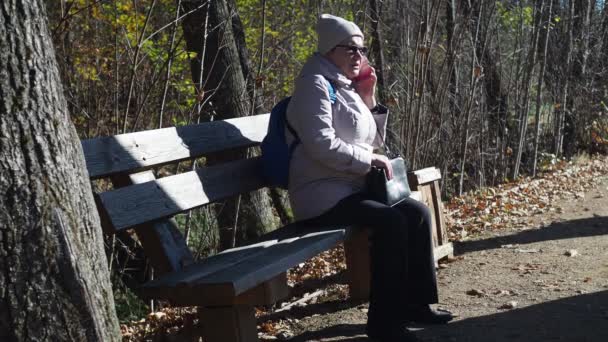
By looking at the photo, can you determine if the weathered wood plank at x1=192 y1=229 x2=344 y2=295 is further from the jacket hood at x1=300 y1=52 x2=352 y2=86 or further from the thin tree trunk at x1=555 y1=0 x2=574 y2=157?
the thin tree trunk at x1=555 y1=0 x2=574 y2=157

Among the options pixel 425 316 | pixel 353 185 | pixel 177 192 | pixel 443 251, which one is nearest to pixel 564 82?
pixel 443 251

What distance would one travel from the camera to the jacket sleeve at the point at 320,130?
435 centimetres

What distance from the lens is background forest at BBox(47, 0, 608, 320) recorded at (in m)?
6.50

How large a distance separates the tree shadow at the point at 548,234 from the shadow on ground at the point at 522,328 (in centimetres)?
172

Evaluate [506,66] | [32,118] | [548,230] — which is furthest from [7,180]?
[506,66]

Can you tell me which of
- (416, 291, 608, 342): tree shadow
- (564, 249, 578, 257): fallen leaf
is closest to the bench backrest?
(416, 291, 608, 342): tree shadow

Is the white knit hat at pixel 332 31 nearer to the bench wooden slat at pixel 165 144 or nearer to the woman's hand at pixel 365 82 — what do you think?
the woman's hand at pixel 365 82

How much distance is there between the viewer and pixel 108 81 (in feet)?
23.2

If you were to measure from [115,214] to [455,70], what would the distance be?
25.2ft

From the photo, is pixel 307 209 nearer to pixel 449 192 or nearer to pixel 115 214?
pixel 115 214

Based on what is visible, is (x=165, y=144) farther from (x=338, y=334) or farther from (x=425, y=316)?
(x=425, y=316)

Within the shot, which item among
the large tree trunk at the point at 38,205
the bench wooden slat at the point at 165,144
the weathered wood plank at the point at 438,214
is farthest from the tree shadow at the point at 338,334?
the large tree trunk at the point at 38,205

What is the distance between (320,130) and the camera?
→ 4.36m

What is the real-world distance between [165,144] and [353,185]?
1.00m
